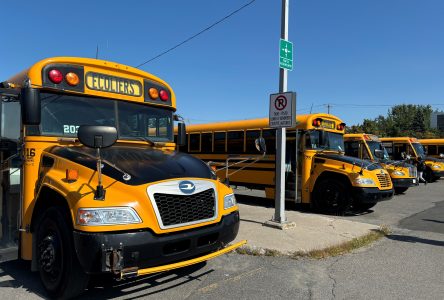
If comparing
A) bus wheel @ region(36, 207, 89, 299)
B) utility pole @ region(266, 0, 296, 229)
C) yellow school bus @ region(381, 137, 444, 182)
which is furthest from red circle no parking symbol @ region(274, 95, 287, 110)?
yellow school bus @ region(381, 137, 444, 182)

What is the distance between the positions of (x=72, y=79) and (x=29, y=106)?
73 cm

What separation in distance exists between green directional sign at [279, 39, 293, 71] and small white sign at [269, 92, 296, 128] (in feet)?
1.89

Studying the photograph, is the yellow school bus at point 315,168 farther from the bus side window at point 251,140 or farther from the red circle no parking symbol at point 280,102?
the red circle no parking symbol at point 280,102

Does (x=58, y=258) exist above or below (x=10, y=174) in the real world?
below

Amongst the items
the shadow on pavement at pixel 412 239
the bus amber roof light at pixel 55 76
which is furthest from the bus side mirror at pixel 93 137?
the shadow on pavement at pixel 412 239

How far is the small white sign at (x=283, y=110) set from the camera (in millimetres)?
7193

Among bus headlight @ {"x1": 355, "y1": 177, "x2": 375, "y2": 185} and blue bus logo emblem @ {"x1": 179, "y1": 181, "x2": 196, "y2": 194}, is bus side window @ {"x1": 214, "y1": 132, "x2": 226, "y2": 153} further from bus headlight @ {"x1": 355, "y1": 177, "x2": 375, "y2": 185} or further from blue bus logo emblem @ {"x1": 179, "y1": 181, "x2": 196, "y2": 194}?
blue bus logo emblem @ {"x1": 179, "y1": 181, "x2": 196, "y2": 194}

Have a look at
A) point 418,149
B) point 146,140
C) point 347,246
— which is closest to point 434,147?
point 418,149

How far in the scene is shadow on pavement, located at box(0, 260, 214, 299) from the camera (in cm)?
420

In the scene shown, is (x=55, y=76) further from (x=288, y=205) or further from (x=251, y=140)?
(x=288, y=205)

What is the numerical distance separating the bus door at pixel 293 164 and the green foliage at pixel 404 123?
43.1 m

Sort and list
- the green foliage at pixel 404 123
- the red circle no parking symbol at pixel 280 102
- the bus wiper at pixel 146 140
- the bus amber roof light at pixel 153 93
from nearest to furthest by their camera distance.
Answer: the bus wiper at pixel 146 140
the bus amber roof light at pixel 153 93
the red circle no parking symbol at pixel 280 102
the green foliage at pixel 404 123

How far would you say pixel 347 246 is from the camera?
21.0 feet

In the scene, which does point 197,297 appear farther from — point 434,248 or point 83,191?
point 434,248
